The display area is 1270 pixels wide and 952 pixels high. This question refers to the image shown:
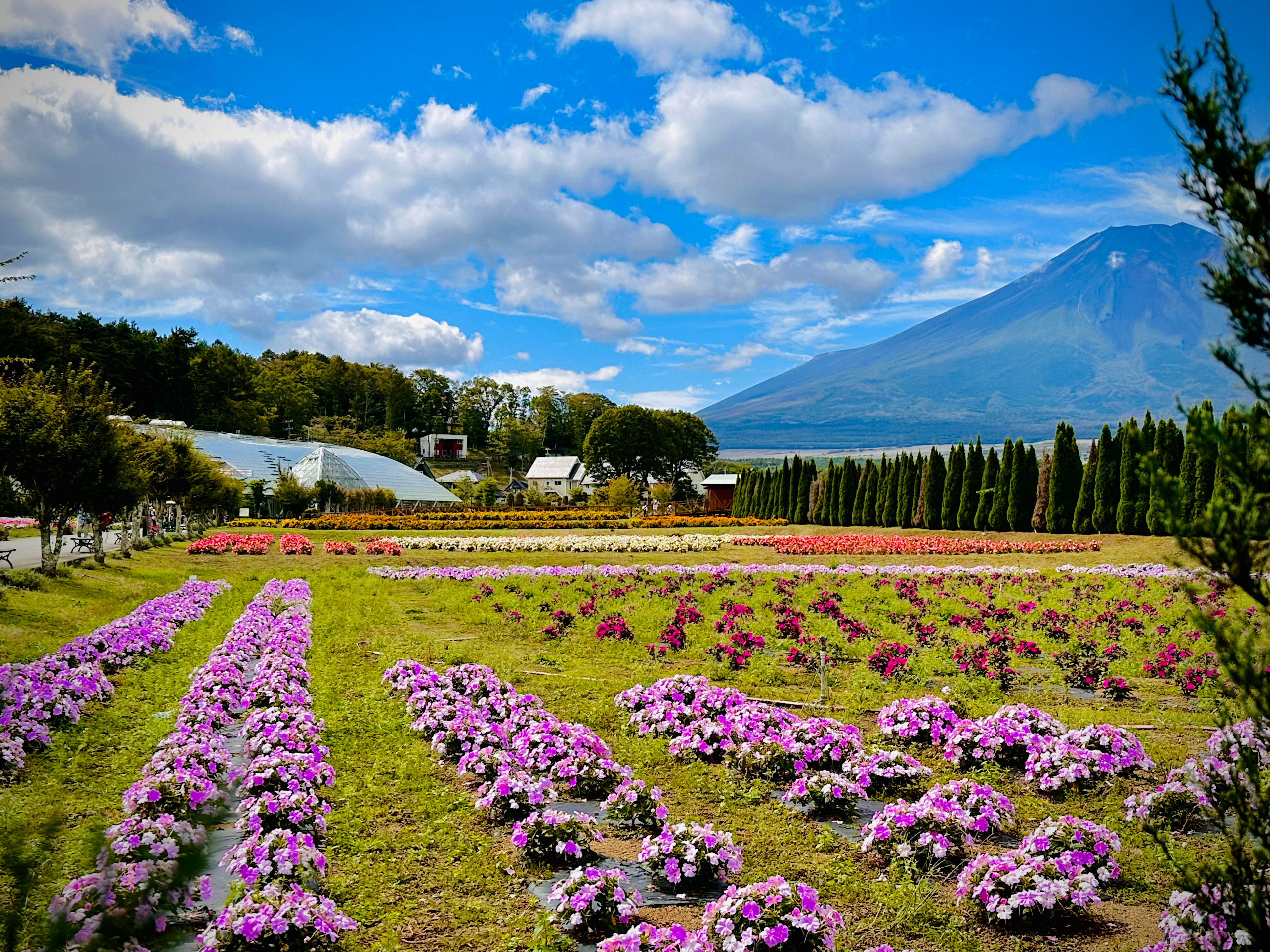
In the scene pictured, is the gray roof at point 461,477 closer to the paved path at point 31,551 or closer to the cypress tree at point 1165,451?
the paved path at point 31,551

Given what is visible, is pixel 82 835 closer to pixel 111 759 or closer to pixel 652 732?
pixel 111 759

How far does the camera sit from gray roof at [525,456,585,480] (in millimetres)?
Answer: 89438

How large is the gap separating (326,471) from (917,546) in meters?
41.2

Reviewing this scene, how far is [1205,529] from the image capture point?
8.02 ft

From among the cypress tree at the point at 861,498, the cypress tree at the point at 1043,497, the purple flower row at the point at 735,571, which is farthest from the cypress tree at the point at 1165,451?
the cypress tree at the point at 861,498

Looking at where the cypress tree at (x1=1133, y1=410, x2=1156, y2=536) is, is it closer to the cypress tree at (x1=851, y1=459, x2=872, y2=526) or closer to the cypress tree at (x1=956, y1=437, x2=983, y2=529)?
the cypress tree at (x1=956, y1=437, x2=983, y2=529)

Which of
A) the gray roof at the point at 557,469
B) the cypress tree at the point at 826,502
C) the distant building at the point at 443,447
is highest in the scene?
the distant building at the point at 443,447

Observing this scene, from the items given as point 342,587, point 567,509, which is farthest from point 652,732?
point 567,509

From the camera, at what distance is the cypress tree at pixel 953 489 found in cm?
3297

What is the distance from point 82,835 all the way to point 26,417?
13.3m

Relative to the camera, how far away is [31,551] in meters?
23.5

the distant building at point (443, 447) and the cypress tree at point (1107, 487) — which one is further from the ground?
the distant building at point (443, 447)

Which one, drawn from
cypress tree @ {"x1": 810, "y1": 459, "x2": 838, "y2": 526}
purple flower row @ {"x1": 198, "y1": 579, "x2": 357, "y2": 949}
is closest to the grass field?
purple flower row @ {"x1": 198, "y1": 579, "x2": 357, "y2": 949}

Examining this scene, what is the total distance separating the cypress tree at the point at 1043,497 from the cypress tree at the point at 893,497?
7277 mm
